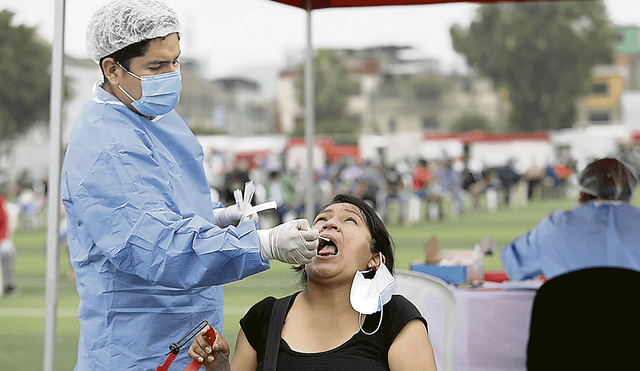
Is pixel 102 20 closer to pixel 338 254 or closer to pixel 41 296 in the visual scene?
pixel 338 254

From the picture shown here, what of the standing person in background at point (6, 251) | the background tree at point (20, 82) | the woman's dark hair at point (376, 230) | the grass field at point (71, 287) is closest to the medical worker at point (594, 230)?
the grass field at point (71, 287)

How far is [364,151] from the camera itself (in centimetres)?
4334

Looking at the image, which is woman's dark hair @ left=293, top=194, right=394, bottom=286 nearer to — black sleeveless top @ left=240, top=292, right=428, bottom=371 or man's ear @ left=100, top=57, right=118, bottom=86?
black sleeveless top @ left=240, top=292, right=428, bottom=371

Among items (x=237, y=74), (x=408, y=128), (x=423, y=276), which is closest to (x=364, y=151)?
(x=408, y=128)

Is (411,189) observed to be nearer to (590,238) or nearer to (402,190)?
(402,190)

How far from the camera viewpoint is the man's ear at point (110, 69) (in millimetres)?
1945

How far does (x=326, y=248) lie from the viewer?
2.08 m

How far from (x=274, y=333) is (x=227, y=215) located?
17.0 inches

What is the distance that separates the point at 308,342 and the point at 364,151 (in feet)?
136

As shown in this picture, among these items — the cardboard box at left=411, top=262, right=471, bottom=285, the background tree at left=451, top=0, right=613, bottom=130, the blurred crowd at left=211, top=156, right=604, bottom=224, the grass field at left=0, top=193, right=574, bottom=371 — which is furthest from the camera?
the background tree at left=451, top=0, right=613, bottom=130

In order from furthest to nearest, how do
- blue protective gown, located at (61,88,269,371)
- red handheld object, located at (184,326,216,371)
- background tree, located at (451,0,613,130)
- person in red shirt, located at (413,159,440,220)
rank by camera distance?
background tree, located at (451,0,613,130), person in red shirt, located at (413,159,440,220), red handheld object, located at (184,326,216,371), blue protective gown, located at (61,88,269,371)

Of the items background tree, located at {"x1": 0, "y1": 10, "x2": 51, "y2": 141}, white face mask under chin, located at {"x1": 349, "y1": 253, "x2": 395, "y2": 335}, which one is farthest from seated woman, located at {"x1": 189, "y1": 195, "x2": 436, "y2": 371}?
background tree, located at {"x1": 0, "y1": 10, "x2": 51, "y2": 141}

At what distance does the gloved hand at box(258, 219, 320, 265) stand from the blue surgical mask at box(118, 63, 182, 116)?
1.78ft

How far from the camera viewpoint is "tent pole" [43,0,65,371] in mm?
2408
